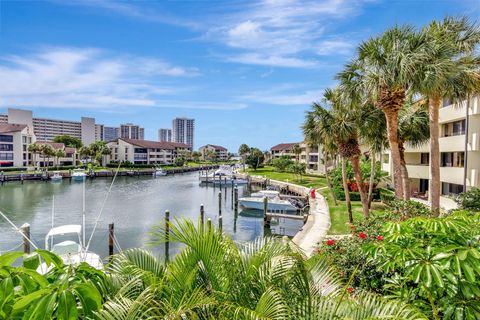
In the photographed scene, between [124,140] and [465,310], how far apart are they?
117m

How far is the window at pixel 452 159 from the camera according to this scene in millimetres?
24922

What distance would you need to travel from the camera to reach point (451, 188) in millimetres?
27359

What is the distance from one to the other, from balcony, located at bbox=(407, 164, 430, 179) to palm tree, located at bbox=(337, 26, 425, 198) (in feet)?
56.8

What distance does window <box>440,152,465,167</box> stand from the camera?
24.9m

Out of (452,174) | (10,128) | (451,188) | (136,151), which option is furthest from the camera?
(136,151)

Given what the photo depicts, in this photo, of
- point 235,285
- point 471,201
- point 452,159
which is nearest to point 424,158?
point 452,159

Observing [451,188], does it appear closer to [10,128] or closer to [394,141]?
[394,141]

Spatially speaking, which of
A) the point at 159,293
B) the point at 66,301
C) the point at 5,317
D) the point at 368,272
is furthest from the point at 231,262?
the point at 368,272

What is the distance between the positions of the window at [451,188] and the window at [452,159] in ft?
5.97

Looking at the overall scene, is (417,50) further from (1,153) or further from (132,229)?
(1,153)

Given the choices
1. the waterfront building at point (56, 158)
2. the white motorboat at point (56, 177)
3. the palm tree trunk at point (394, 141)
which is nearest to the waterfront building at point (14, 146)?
the waterfront building at point (56, 158)

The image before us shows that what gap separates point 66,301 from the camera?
230 centimetres

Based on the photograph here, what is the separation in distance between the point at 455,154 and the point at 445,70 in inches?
635

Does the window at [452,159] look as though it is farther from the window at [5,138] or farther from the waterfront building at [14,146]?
the window at [5,138]
